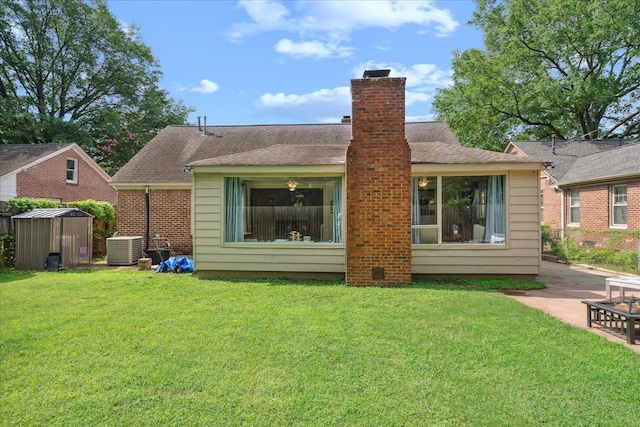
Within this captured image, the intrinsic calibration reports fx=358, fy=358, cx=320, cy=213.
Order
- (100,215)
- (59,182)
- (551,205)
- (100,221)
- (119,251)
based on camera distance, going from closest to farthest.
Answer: (119,251), (100,215), (100,221), (551,205), (59,182)

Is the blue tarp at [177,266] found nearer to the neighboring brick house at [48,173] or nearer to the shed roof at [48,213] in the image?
the shed roof at [48,213]

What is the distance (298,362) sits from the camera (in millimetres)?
3623

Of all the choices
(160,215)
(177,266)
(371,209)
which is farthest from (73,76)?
(371,209)

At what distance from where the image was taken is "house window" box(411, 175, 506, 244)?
7965 millimetres

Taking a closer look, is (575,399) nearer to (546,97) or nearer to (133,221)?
(133,221)

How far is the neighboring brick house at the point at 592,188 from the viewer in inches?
466

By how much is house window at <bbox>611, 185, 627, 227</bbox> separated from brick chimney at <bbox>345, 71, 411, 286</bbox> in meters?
9.79

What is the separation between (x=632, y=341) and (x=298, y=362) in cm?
393

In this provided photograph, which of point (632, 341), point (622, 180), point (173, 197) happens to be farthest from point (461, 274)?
point (173, 197)

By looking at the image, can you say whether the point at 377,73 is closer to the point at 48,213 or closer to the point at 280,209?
the point at 280,209

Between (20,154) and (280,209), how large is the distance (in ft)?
53.0

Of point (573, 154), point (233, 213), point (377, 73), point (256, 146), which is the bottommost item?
point (233, 213)

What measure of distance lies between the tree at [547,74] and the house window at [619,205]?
1173cm

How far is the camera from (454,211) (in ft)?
26.2
